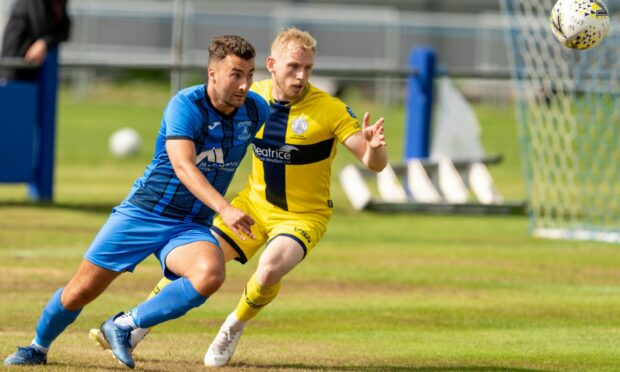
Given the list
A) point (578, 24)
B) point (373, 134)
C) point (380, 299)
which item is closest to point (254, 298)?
point (373, 134)

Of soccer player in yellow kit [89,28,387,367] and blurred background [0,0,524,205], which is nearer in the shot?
soccer player in yellow kit [89,28,387,367]

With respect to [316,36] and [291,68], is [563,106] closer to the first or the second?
[291,68]

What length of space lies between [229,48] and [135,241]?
3.70 feet

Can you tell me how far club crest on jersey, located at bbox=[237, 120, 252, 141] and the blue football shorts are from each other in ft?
1.89

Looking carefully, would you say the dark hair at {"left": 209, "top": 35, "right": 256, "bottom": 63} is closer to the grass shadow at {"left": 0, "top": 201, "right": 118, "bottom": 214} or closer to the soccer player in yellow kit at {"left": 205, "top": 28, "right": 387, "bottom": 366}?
the soccer player in yellow kit at {"left": 205, "top": 28, "right": 387, "bottom": 366}

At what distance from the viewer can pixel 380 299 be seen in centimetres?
995

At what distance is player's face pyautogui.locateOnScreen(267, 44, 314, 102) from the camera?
7848 mm

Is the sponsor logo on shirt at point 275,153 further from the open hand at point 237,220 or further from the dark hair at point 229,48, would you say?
the open hand at point 237,220

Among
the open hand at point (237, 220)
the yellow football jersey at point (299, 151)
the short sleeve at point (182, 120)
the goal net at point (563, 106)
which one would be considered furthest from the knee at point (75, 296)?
the goal net at point (563, 106)

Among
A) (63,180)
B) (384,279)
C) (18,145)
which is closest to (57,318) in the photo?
(384,279)

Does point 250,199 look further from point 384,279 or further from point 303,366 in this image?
point 384,279

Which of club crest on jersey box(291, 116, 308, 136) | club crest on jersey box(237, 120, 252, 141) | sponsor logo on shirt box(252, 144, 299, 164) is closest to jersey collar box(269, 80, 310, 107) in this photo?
club crest on jersey box(291, 116, 308, 136)

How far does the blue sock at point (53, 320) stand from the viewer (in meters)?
6.98

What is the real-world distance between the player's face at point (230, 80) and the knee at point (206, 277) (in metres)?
0.89
